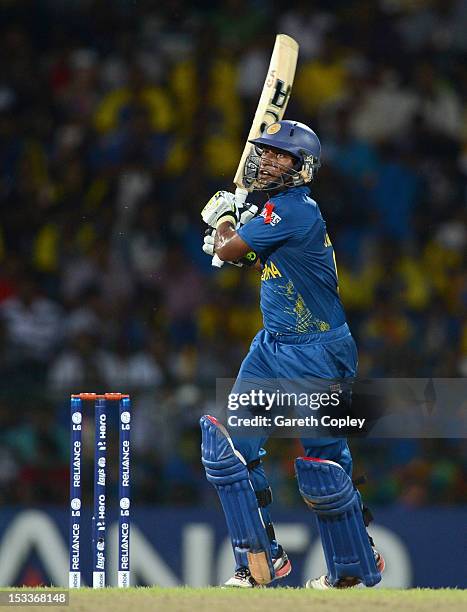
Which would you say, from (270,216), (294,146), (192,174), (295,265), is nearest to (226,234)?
(270,216)

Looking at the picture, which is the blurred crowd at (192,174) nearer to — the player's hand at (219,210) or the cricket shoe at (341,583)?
the cricket shoe at (341,583)

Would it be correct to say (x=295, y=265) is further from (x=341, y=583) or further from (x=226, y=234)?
(x=341, y=583)

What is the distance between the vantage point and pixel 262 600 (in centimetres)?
563

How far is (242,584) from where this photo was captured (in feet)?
20.2

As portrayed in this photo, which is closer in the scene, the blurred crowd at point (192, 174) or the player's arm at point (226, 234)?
the player's arm at point (226, 234)

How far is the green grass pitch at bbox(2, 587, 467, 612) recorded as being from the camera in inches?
214

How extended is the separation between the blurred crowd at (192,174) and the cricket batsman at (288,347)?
2133 mm

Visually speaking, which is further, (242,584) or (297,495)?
(297,495)

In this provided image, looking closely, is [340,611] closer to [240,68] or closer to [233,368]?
[233,368]

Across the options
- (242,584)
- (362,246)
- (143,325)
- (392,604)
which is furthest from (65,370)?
(392,604)

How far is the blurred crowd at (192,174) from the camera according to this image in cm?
925

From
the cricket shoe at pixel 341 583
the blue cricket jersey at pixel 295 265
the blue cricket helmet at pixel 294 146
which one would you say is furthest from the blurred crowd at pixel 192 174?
the blue cricket helmet at pixel 294 146

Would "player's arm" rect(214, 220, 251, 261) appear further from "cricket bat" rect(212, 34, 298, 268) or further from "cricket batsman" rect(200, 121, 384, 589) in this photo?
"cricket bat" rect(212, 34, 298, 268)

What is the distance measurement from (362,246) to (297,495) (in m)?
2.41
